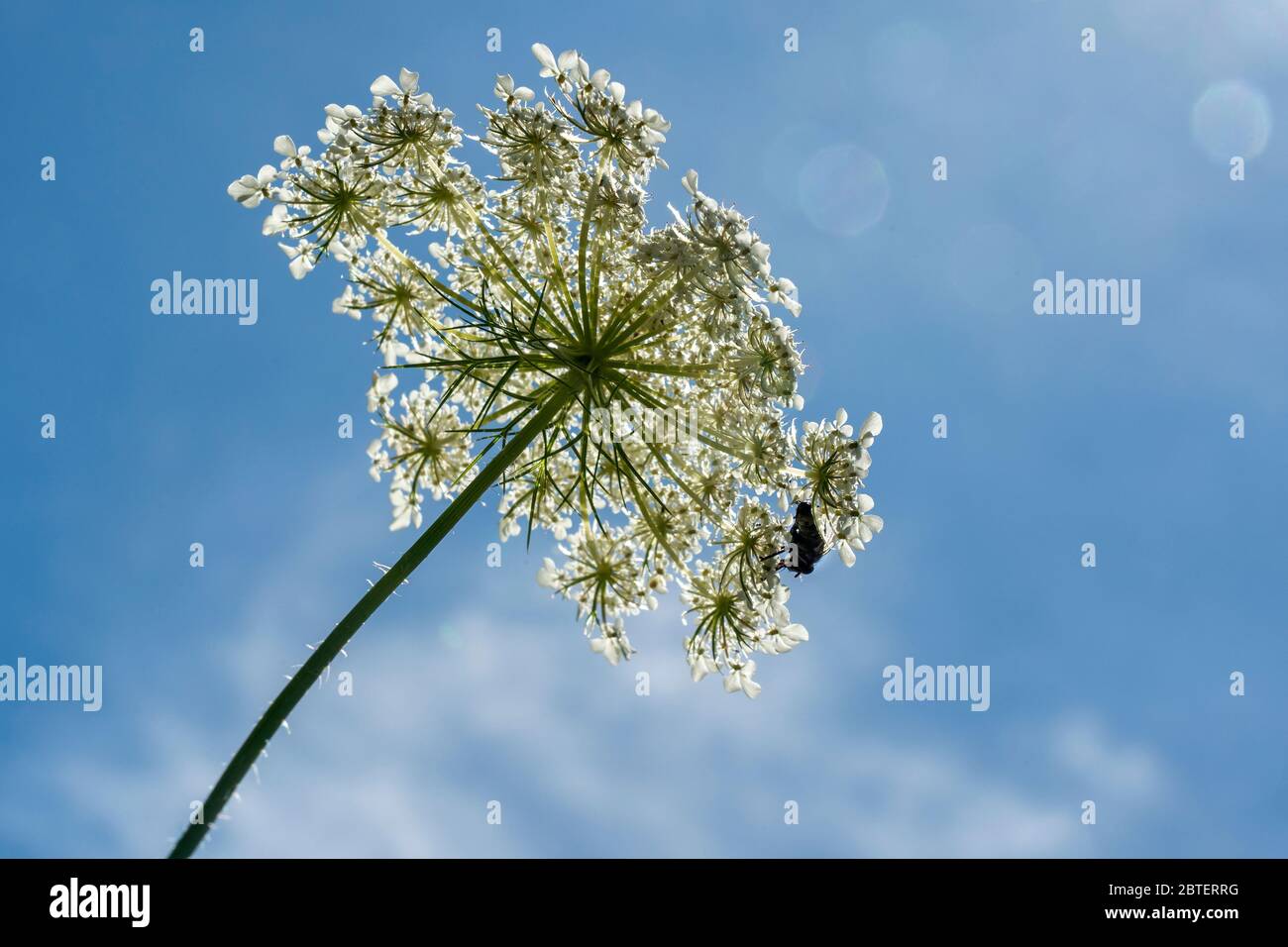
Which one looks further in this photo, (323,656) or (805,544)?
(805,544)

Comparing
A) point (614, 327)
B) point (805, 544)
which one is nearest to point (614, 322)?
point (614, 327)

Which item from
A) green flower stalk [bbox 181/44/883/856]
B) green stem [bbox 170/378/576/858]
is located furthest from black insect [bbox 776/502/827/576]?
green stem [bbox 170/378/576/858]

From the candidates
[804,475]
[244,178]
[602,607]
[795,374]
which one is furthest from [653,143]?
[602,607]

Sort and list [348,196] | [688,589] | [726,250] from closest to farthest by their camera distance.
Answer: [726,250] → [348,196] → [688,589]

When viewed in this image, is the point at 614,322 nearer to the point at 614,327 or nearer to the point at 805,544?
the point at 614,327

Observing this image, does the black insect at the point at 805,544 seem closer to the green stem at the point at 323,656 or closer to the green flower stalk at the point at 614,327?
the green flower stalk at the point at 614,327

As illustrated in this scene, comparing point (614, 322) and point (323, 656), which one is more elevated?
point (614, 322)

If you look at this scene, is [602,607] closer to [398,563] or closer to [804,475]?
[804,475]
